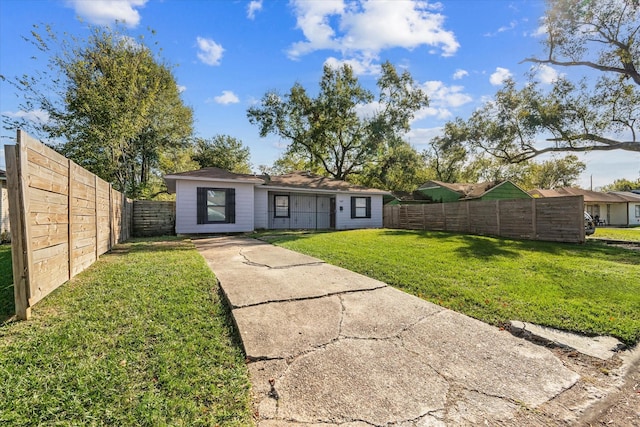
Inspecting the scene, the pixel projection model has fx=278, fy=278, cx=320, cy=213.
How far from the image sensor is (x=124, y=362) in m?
2.13

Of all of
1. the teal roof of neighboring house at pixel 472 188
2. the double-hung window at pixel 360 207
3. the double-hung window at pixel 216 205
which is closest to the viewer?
the double-hung window at pixel 216 205

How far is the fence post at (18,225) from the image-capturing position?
2631 mm

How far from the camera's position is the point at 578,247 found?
8148 mm

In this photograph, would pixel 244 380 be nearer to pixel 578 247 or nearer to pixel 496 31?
pixel 578 247

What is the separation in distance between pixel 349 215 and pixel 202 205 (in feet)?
25.0

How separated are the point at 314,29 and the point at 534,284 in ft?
38.7

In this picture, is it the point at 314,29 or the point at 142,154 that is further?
the point at 142,154

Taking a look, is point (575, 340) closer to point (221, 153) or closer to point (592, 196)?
point (221, 153)

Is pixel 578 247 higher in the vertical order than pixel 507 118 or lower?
lower

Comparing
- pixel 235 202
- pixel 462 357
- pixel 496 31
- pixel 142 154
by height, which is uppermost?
pixel 496 31

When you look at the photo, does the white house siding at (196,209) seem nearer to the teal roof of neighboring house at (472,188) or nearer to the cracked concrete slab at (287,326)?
the cracked concrete slab at (287,326)

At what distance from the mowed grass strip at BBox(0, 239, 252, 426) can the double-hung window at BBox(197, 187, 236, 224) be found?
7746 millimetres

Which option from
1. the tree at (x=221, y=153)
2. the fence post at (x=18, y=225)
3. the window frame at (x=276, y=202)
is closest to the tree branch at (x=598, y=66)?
the window frame at (x=276, y=202)

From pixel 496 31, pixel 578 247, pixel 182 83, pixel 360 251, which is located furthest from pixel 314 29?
pixel 578 247
